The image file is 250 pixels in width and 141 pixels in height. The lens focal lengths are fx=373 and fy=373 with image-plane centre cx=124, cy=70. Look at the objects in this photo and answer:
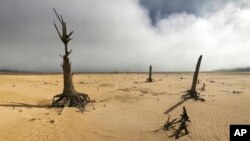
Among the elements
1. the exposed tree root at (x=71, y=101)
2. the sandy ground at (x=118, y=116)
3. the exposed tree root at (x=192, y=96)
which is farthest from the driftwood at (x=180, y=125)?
the exposed tree root at (x=192, y=96)

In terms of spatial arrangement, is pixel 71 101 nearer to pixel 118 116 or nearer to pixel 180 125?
pixel 118 116

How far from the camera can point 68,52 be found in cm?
2145

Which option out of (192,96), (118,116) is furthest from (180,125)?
(192,96)

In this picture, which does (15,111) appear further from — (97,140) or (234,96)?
(234,96)

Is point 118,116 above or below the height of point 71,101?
below

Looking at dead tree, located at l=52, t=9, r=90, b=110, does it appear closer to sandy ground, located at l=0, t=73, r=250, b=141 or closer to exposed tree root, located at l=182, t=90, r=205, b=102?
sandy ground, located at l=0, t=73, r=250, b=141

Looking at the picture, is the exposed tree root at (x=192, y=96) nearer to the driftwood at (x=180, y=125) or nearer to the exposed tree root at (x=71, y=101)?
the driftwood at (x=180, y=125)

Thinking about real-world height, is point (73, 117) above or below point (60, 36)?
below

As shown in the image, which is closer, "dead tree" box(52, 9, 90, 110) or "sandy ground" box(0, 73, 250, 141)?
"sandy ground" box(0, 73, 250, 141)

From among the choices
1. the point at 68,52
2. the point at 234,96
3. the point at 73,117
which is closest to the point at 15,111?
the point at 73,117

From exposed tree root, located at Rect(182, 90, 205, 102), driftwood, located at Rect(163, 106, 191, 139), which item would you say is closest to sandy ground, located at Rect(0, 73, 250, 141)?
driftwood, located at Rect(163, 106, 191, 139)

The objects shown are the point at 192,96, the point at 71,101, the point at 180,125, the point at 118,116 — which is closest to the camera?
the point at 180,125

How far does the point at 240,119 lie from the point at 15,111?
1190cm

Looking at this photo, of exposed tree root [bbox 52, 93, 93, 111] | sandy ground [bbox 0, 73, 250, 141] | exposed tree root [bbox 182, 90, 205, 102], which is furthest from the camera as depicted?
exposed tree root [bbox 182, 90, 205, 102]
